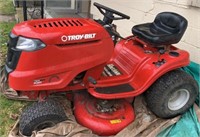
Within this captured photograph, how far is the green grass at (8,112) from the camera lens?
98.7 inches

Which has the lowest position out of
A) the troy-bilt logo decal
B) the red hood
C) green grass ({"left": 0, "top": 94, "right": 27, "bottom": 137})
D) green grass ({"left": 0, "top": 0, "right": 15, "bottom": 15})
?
green grass ({"left": 0, "top": 0, "right": 15, "bottom": 15})

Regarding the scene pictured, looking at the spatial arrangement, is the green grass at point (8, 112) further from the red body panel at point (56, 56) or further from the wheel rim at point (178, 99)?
the wheel rim at point (178, 99)

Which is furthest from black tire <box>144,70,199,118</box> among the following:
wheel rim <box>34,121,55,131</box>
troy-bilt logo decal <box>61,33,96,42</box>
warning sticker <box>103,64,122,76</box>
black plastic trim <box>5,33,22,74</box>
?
black plastic trim <box>5,33,22,74</box>

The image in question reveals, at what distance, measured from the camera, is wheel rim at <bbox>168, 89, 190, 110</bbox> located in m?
2.57

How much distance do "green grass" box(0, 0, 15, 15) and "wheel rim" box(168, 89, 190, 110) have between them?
16.4ft

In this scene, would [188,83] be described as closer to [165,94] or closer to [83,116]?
[165,94]

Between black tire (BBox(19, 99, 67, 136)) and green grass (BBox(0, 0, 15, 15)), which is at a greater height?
black tire (BBox(19, 99, 67, 136))

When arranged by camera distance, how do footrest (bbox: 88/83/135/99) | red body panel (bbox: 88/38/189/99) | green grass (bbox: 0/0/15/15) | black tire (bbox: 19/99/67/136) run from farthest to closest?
green grass (bbox: 0/0/15/15)
red body panel (bbox: 88/38/189/99)
footrest (bbox: 88/83/135/99)
black tire (bbox: 19/99/67/136)

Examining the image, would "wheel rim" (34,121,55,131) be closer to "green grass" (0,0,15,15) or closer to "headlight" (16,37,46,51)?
"headlight" (16,37,46,51)

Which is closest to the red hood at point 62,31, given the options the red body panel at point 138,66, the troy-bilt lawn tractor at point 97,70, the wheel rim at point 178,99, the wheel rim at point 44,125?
the troy-bilt lawn tractor at point 97,70

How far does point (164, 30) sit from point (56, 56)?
1147 mm

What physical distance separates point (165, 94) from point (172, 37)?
0.50 metres

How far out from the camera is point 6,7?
277 inches

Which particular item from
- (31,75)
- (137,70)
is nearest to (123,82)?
(137,70)
